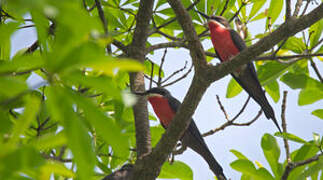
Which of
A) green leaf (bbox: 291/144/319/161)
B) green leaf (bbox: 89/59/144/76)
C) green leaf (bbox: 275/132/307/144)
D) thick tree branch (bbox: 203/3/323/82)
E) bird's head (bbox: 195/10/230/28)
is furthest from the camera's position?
bird's head (bbox: 195/10/230/28)

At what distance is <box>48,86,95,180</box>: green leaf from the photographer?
0.96 meters

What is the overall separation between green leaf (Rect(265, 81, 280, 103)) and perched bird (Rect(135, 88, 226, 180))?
84 centimetres

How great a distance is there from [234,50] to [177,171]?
1.54m

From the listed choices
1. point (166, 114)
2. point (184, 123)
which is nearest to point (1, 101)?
point (184, 123)

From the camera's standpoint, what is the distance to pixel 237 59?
246 centimetres

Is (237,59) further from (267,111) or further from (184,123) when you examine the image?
(267,111)

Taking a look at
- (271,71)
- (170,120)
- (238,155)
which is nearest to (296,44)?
(271,71)

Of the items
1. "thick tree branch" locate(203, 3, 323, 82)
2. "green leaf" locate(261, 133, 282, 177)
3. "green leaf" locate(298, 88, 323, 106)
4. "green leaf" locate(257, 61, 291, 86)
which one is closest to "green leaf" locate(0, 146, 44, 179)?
"thick tree branch" locate(203, 3, 323, 82)

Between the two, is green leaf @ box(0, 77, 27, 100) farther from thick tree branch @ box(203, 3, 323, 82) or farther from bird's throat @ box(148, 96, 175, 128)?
bird's throat @ box(148, 96, 175, 128)

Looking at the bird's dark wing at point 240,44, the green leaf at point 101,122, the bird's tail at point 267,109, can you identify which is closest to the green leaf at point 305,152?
the bird's tail at point 267,109

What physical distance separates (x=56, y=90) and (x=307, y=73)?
3.07 meters

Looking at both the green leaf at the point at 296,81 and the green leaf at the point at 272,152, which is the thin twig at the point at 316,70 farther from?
the green leaf at the point at 272,152

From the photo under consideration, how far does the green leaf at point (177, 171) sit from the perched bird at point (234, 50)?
106 centimetres

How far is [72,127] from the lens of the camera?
0.99 meters
